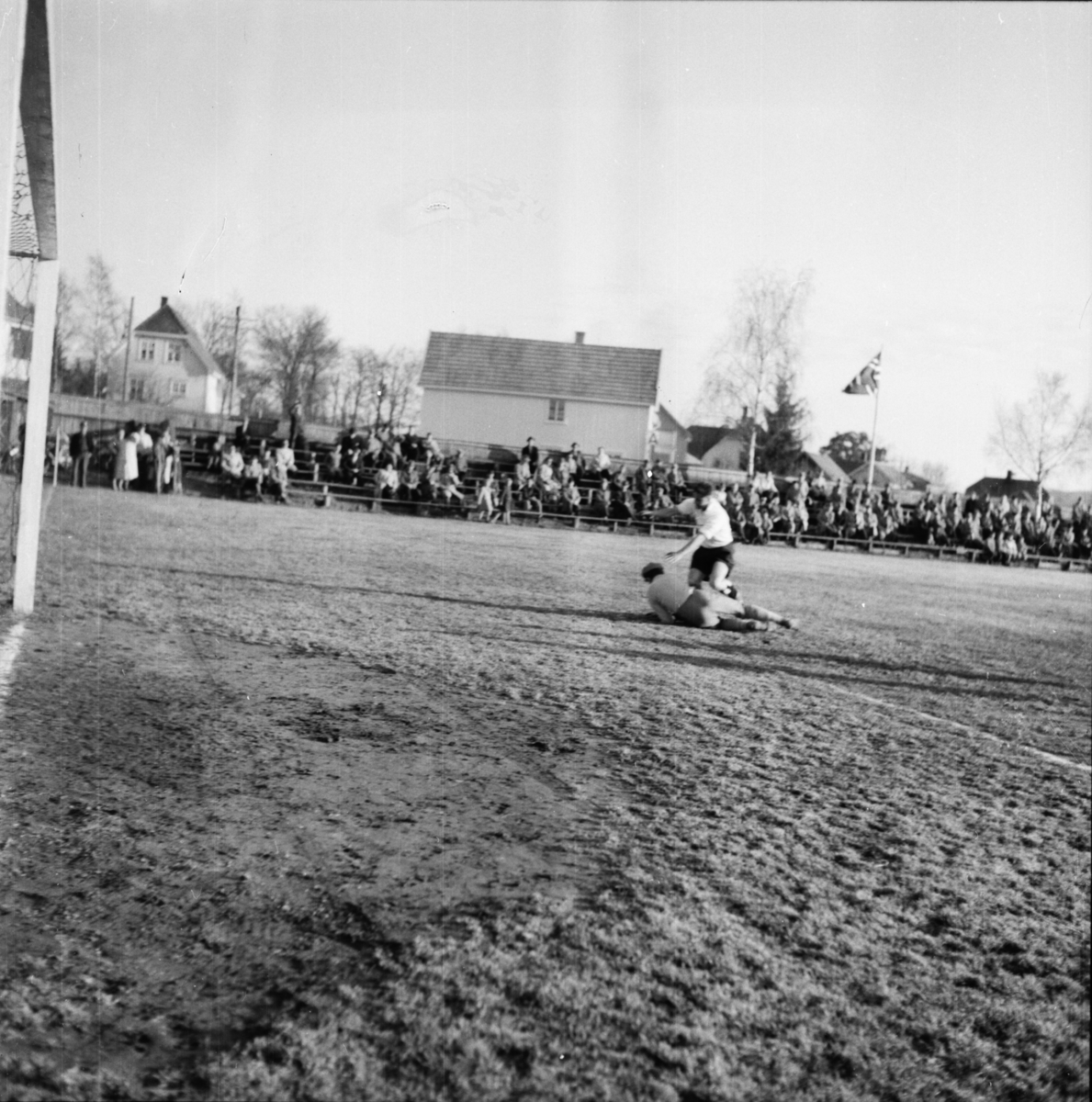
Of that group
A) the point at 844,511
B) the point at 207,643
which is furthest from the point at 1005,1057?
the point at 844,511

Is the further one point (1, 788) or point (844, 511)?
point (844, 511)

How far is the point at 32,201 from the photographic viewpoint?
8.02m

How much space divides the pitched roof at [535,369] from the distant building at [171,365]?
67.8 ft

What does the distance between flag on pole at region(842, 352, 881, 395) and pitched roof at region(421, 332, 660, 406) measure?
13100mm

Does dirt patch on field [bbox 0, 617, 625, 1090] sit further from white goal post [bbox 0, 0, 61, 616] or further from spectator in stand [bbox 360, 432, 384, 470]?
spectator in stand [bbox 360, 432, 384, 470]

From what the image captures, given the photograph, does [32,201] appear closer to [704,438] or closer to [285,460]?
[285,460]

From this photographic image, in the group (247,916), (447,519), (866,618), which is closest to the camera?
(247,916)

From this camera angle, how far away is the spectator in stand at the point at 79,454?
28.0m

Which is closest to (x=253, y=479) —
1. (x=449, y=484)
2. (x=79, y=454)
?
(x=79, y=454)

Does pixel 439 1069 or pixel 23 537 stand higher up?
pixel 23 537

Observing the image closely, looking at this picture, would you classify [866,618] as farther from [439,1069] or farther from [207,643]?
[439,1069]

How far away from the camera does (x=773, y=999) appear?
3.04 metres

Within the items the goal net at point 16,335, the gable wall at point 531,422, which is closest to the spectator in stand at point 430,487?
the gable wall at point 531,422

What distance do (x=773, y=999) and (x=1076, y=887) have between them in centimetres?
170
